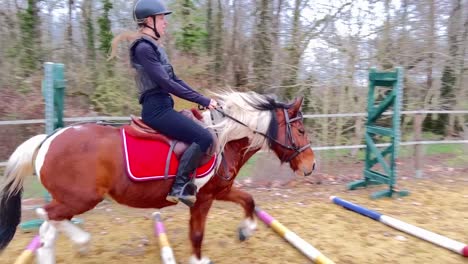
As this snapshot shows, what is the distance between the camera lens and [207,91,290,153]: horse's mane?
392 centimetres

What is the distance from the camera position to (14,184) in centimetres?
354

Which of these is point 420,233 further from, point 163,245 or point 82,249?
point 82,249

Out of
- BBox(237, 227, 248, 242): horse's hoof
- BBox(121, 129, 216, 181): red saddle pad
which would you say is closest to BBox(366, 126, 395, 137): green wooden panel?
BBox(237, 227, 248, 242): horse's hoof

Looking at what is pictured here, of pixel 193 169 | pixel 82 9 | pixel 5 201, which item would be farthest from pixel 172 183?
pixel 82 9

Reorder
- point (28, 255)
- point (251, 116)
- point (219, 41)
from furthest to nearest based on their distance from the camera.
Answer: point (219, 41) < point (251, 116) < point (28, 255)

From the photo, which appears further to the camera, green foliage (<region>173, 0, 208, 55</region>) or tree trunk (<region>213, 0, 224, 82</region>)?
tree trunk (<region>213, 0, 224, 82</region>)

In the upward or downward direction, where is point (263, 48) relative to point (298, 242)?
upward

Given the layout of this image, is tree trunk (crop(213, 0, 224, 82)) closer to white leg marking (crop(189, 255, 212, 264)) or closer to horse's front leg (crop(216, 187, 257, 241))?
horse's front leg (crop(216, 187, 257, 241))

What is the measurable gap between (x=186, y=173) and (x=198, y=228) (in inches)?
24.6

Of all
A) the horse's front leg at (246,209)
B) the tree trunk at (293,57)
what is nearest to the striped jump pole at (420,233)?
the horse's front leg at (246,209)

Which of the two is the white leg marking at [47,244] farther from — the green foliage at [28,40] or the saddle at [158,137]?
the green foliage at [28,40]

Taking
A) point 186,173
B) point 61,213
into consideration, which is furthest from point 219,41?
point 61,213

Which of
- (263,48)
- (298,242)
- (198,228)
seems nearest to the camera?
(198,228)

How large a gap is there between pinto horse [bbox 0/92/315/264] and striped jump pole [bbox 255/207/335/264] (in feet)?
2.43
